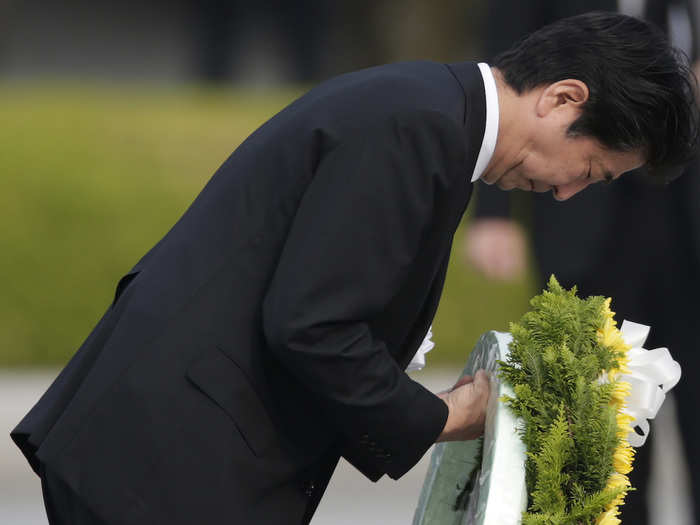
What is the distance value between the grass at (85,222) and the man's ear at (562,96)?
4.38 m

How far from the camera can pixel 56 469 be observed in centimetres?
189

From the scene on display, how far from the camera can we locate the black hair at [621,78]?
1865 millimetres

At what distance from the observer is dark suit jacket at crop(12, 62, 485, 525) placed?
1.75m

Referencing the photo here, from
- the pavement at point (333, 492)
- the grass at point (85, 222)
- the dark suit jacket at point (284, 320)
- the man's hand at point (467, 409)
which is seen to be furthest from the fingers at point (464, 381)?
the grass at point (85, 222)

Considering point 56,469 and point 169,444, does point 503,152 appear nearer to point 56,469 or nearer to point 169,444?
point 169,444

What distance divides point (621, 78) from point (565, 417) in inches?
20.9

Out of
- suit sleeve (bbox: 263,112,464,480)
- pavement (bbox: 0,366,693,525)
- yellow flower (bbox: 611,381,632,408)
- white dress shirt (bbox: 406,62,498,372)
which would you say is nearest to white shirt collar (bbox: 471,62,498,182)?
white dress shirt (bbox: 406,62,498,372)

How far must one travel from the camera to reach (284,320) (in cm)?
174

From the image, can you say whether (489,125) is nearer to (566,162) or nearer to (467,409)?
(566,162)

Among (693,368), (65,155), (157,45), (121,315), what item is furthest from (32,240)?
(157,45)

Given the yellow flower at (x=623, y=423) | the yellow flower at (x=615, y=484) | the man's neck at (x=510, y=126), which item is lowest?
the yellow flower at (x=615, y=484)

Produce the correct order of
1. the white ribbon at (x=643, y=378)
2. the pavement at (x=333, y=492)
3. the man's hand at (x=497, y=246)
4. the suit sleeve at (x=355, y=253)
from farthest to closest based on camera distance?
the pavement at (x=333, y=492), the man's hand at (x=497, y=246), the white ribbon at (x=643, y=378), the suit sleeve at (x=355, y=253)

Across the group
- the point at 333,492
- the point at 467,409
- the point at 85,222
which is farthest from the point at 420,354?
the point at 85,222

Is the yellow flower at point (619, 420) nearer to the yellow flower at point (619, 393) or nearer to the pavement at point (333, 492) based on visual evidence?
the yellow flower at point (619, 393)
